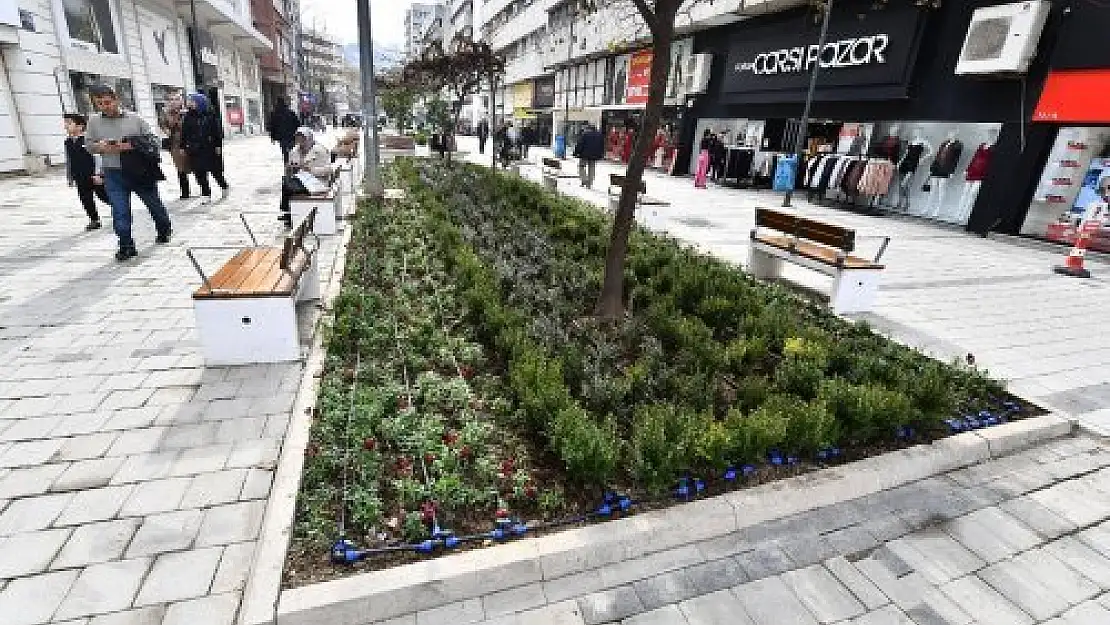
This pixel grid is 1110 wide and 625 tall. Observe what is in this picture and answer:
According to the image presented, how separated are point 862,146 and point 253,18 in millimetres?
47823

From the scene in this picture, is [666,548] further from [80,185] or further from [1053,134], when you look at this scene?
[1053,134]

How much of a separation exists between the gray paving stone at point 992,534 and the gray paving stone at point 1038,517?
5 centimetres

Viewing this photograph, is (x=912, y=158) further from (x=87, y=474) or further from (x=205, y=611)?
(x=87, y=474)

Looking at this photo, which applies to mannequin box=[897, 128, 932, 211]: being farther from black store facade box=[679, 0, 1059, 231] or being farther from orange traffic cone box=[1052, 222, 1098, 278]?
orange traffic cone box=[1052, 222, 1098, 278]

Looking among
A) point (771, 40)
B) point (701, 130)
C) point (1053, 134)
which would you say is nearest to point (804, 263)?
point (1053, 134)

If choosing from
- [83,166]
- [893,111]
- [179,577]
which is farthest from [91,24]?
[893,111]

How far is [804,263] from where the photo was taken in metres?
6.56

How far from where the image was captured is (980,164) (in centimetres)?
1167

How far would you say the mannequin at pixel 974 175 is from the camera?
1162cm

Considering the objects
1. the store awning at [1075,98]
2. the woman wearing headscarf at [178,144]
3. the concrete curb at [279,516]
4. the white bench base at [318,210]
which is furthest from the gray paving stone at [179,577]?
the store awning at [1075,98]

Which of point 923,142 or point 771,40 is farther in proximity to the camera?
point 771,40

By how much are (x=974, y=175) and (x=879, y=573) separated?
12.3 m

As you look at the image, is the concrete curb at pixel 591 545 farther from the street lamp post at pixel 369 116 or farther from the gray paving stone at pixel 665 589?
the street lamp post at pixel 369 116

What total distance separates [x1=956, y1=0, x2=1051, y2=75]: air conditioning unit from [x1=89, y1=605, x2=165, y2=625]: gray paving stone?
14214 millimetres
